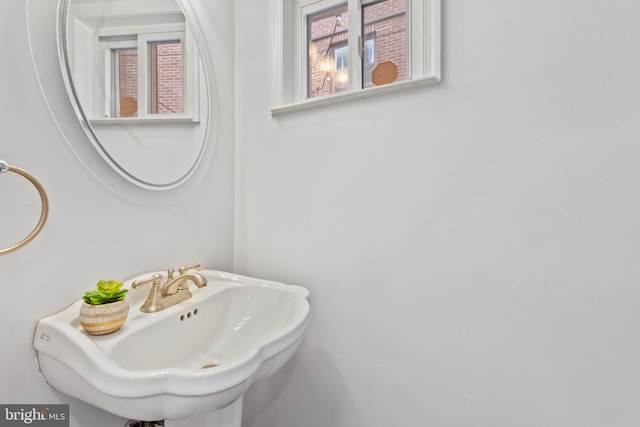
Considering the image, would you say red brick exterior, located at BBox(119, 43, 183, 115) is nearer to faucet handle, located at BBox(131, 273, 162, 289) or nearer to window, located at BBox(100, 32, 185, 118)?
window, located at BBox(100, 32, 185, 118)

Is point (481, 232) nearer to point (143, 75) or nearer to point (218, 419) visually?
point (218, 419)

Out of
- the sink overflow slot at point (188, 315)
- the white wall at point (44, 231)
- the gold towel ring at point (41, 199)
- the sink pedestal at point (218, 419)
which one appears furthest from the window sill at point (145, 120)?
the sink pedestal at point (218, 419)

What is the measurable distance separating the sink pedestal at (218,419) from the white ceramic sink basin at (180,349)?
0.14 m

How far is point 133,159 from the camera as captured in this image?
944 millimetres

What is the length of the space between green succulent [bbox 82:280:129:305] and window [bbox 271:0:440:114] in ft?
2.68

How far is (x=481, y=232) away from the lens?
2.77 feet

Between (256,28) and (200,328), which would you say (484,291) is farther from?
(256,28)

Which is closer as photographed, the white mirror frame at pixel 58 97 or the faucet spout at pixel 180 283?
the white mirror frame at pixel 58 97

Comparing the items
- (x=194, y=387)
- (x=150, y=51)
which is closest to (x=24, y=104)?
(x=150, y=51)

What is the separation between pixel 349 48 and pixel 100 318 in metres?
1.14

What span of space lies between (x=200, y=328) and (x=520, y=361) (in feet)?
3.10

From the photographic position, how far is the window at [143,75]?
0.89 meters

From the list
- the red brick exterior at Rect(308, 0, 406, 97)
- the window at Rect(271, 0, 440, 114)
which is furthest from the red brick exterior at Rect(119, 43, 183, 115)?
the red brick exterior at Rect(308, 0, 406, 97)

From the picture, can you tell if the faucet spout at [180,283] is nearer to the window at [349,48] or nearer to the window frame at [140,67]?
the window frame at [140,67]
